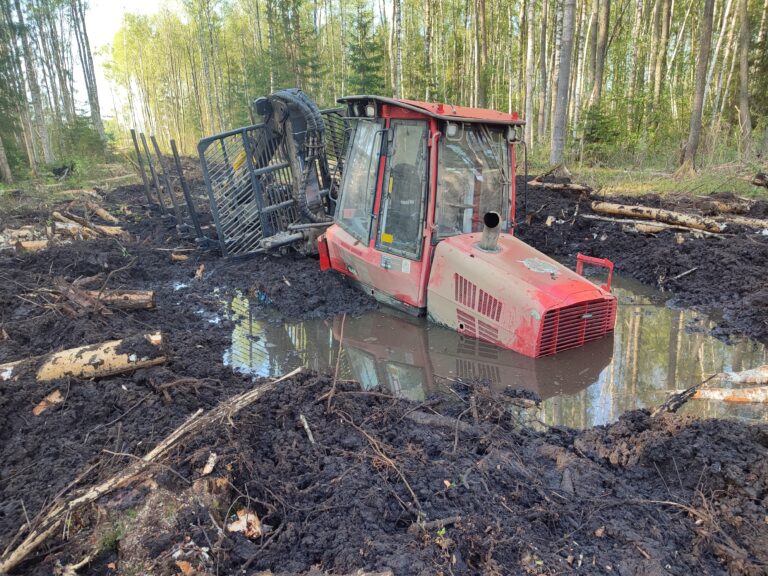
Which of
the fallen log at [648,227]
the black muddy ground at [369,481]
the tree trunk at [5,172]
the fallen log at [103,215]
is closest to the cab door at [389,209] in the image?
the black muddy ground at [369,481]

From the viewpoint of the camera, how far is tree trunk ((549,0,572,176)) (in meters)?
12.9

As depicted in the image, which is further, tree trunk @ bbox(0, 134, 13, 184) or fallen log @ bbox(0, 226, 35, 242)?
tree trunk @ bbox(0, 134, 13, 184)

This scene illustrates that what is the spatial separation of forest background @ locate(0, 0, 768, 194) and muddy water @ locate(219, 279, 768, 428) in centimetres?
513

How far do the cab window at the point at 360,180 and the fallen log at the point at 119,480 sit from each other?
278cm

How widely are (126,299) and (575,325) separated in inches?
181

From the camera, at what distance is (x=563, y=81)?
45.1ft

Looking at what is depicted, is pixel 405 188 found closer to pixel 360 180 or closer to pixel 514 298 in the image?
pixel 360 180

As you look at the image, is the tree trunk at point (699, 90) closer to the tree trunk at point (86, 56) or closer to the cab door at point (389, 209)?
the cab door at point (389, 209)

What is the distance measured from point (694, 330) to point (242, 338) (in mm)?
4835

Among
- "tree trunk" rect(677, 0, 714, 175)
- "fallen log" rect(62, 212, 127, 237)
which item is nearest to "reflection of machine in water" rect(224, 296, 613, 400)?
"fallen log" rect(62, 212, 127, 237)

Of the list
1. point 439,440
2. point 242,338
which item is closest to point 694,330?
point 439,440

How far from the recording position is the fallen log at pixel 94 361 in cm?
388

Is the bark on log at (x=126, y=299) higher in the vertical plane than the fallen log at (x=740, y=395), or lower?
higher

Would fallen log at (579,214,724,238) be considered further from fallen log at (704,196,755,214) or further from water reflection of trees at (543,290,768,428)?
water reflection of trees at (543,290,768,428)
